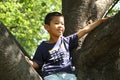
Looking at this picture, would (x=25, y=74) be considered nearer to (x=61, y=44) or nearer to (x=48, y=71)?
(x=48, y=71)

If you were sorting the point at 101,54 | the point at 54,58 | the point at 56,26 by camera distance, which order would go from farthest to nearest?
1. the point at 56,26
2. the point at 54,58
3. the point at 101,54

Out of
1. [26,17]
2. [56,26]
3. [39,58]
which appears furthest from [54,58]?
[26,17]

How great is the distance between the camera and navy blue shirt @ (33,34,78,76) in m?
3.30

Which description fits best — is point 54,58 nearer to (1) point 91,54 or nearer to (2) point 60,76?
(2) point 60,76

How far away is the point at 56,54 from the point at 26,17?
11.5 m

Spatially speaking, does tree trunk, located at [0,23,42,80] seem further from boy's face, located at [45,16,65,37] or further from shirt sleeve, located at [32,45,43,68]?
boy's face, located at [45,16,65,37]

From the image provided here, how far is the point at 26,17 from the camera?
14.7 meters

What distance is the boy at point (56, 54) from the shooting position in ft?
10.8

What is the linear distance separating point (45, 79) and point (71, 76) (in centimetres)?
28

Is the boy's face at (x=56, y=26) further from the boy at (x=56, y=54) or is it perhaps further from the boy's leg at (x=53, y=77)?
the boy's leg at (x=53, y=77)

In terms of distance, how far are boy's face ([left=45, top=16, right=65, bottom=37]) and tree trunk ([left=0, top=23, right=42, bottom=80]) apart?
789mm

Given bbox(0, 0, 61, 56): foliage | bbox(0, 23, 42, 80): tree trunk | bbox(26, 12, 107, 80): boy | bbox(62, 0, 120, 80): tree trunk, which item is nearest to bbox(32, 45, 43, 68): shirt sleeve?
bbox(26, 12, 107, 80): boy

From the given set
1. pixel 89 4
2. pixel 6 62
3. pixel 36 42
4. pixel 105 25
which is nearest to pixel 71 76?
pixel 105 25

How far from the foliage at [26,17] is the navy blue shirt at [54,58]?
868cm
